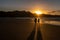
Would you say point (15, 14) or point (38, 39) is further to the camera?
point (15, 14)

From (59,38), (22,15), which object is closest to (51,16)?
(22,15)

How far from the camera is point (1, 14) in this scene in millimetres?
28766

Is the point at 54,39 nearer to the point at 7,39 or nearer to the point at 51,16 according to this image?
the point at 7,39

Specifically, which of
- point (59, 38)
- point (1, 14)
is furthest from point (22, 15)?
point (59, 38)

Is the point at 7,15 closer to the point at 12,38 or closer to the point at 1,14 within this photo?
the point at 1,14

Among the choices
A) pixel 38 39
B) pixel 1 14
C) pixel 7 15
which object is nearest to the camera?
pixel 38 39

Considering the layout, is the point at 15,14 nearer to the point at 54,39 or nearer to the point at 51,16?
the point at 51,16

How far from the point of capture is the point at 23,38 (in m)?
9.77

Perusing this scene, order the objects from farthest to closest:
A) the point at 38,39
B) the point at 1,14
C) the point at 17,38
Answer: the point at 1,14 → the point at 17,38 → the point at 38,39

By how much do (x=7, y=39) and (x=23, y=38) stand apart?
84 centimetres

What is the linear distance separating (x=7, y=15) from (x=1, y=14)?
2347mm

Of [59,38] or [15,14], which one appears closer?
[59,38]

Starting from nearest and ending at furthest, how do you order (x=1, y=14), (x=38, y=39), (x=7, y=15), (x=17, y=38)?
(x=38, y=39) < (x=17, y=38) < (x=1, y=14) < (x=7, y=15)

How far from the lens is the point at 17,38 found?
9.85 m
